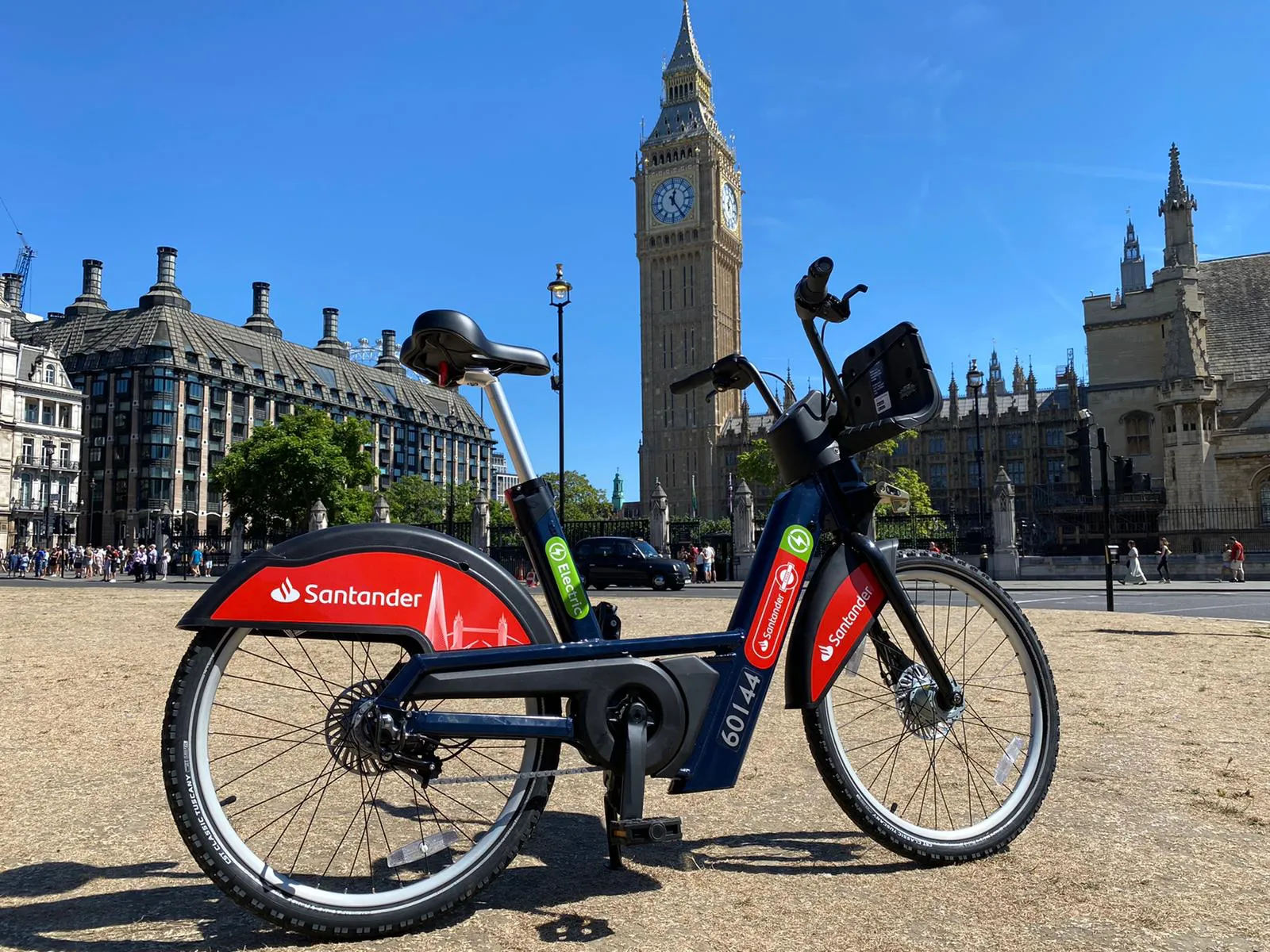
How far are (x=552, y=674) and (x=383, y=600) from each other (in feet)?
1.71

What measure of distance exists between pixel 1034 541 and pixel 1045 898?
38109mm

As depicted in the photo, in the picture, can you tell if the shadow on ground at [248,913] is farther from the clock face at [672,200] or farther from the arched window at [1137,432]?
the clock face at [672,200]

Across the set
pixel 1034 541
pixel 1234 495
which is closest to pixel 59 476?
pixel 1034 541

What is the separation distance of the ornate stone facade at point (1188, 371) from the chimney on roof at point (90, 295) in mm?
84184

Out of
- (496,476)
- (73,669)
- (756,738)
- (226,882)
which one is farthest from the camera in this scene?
(496,476)

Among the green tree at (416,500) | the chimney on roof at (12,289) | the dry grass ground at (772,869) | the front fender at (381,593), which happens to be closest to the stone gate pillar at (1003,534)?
the dry grass ground at (772,869)

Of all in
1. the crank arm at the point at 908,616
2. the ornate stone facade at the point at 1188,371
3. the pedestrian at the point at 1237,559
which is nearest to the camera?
the crank arm at the point at 908,616

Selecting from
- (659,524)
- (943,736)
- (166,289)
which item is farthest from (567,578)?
(166,289)

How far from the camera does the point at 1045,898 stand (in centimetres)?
249

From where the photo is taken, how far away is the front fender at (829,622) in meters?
2.73

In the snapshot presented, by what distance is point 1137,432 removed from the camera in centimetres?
4494

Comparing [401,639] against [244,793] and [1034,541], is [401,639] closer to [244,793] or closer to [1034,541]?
[244,793]

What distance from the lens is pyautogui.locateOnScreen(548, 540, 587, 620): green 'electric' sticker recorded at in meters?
2.68

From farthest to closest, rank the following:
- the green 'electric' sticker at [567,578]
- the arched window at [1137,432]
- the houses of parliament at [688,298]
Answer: the houses of parliament at [688,298] < the arched window at [1137,432] < the green 'electric' sticker at [567,578]
